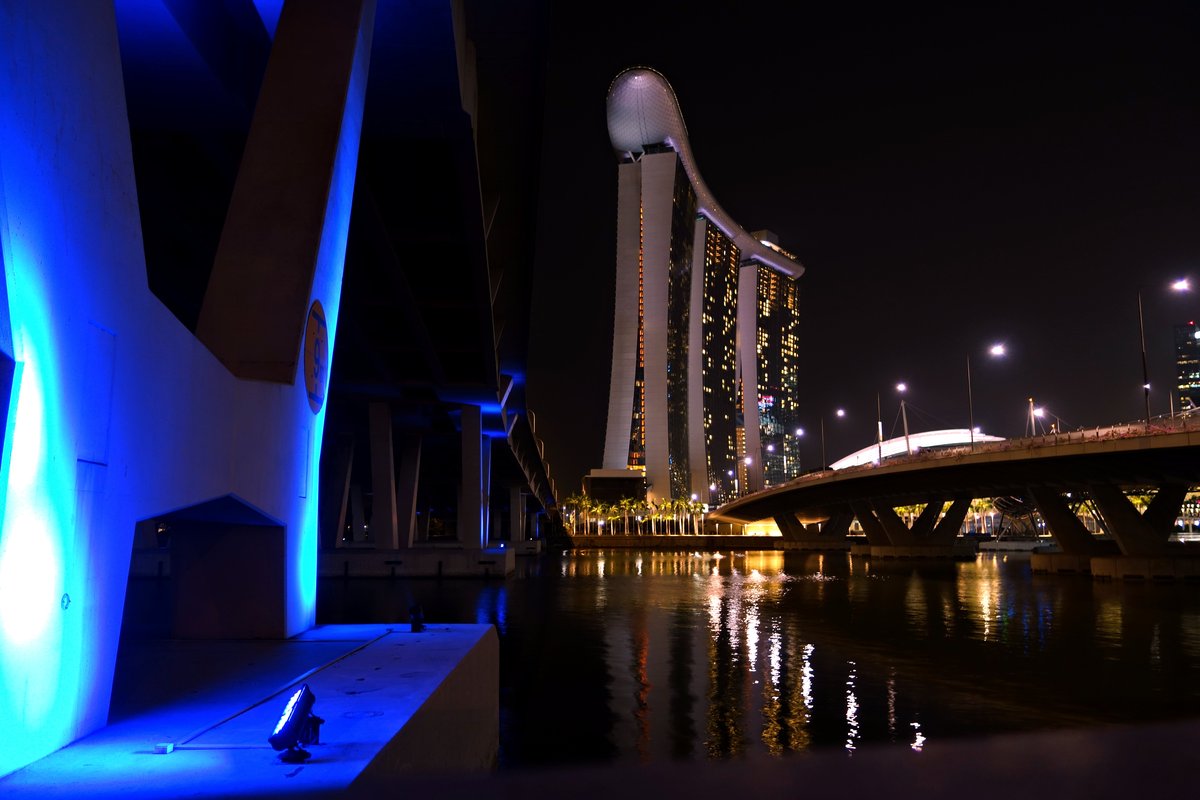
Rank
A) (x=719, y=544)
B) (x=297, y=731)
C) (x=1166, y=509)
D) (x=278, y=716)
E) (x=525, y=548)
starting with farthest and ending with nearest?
(x=719, y=544), (x=525, y=548), (x=1166, y=509), (x=278, y=716), (x=297, y=731)

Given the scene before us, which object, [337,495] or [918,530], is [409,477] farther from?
Result: [918,530]

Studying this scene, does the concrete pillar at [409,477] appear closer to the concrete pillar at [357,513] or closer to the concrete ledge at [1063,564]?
the concrete pillar at [357,513]

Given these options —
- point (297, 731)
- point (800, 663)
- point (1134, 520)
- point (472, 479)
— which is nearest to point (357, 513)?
point (472, 479)

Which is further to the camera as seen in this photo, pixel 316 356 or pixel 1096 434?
pixel 1096 434

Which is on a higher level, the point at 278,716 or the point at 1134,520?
the point at 1134,520

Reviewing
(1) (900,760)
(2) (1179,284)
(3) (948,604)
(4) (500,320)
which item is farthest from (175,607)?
(2) (1179,284)

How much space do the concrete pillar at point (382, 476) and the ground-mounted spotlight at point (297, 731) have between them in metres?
40.9

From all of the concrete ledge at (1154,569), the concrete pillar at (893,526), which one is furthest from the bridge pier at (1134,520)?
the concrete pillar at (893,526)

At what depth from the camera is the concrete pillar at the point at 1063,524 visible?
187 feet

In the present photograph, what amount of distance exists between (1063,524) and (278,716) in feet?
192

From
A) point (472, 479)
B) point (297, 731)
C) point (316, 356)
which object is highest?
point (316, 356)

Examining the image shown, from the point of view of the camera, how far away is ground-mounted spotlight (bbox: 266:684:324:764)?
642 centimetres

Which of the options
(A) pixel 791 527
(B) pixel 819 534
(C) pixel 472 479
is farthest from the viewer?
(A) pixel 791 527

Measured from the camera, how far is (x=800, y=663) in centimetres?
1919
